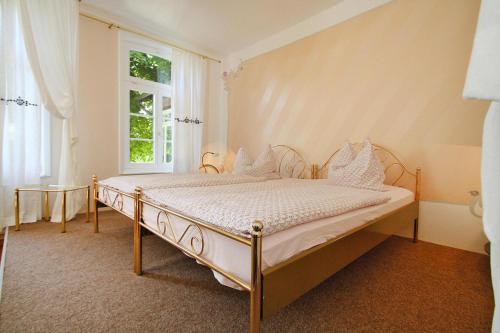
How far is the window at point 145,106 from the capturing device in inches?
144

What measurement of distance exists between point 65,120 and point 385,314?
12.4 feet

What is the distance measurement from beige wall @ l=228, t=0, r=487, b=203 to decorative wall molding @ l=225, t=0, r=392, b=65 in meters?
0.09

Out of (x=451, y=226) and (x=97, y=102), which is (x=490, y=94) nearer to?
(x=451, y=226)

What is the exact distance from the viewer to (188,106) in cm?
419

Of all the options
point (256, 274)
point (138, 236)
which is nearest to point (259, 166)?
point (138, 236)

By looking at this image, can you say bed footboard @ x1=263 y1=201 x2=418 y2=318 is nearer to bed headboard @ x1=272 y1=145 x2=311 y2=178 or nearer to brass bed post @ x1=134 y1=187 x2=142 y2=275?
brass bed post @ x1=134 y1=187 x2=142 y2=275

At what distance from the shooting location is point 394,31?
2668 mm

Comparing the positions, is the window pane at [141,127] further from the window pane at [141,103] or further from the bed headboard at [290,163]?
the bed headboard at [290,163]

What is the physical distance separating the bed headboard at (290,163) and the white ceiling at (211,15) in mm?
1843

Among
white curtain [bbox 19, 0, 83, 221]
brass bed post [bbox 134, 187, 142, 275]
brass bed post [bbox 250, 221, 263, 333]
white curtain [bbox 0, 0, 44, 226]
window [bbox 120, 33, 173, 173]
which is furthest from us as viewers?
window [bbox 120, 33, 173, 173]

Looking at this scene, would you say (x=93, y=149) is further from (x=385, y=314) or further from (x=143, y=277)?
(x=385, y=314)

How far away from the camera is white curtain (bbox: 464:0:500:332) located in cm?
29

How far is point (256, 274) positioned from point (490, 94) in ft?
2.77

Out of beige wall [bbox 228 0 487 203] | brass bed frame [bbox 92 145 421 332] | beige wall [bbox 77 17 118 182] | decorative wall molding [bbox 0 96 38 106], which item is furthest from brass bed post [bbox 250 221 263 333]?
decorative wall molding [bbox 0 96 38 106]
